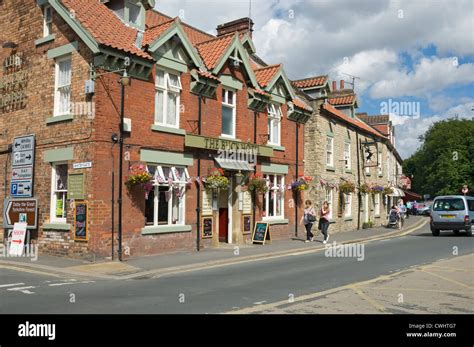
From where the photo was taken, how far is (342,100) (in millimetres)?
32844

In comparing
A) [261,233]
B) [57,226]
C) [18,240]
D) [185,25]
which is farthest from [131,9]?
[261,233]

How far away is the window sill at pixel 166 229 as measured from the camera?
50.4ft

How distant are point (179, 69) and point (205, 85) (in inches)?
48.5

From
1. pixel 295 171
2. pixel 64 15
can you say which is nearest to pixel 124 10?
pixel 64 15

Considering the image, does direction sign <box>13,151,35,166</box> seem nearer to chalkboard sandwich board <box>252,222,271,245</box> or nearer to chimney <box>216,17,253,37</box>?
chalkboard sandwich board <box>252,222,271,245</box>

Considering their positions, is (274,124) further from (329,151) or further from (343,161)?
(343,161)

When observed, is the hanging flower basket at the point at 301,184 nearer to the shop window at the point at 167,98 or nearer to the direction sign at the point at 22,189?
the shop window at the point at 167,98

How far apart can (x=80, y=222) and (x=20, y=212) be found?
3.22 m

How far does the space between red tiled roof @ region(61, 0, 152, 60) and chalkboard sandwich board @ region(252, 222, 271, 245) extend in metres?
8.18

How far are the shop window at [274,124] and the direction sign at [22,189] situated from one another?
1018cm

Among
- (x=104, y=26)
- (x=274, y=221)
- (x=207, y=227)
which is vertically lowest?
(x=207, y=227)

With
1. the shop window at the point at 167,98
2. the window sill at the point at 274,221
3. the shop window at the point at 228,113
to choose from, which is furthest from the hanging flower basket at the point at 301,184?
the shop window at the point at 167,98
